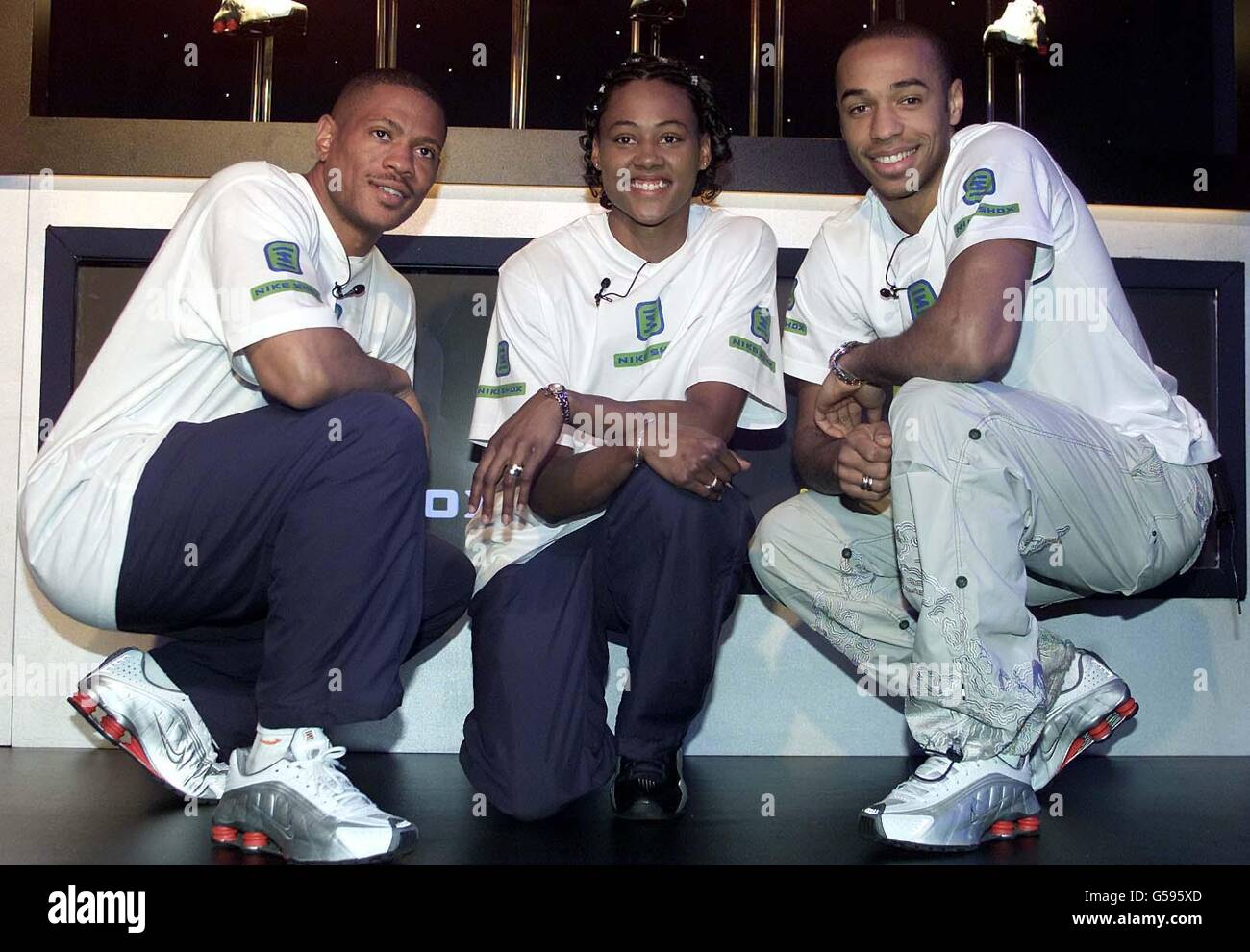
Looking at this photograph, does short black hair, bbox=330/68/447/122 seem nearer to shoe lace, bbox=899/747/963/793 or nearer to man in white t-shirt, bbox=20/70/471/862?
man in white t-shirt, bbox=20/70/471/862

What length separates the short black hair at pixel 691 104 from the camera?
6.24 feet

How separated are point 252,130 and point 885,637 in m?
1.33

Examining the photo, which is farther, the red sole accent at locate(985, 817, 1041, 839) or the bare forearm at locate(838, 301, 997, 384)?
the bare forearm at locate(838, 301, 997, 384)

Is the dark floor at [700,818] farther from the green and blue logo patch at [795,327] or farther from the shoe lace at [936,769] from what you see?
the green and blue logo patch at [795,327]

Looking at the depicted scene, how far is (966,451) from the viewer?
1395mm

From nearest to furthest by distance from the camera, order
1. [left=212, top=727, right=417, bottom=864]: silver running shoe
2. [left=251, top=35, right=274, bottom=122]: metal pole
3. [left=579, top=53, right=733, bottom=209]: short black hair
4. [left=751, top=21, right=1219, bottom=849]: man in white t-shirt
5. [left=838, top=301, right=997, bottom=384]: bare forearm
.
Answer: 1. [left=212, top=727, right=417, bottom=864]: silver running shoe
2. [left=751, top=21, right=1219, bottom=849]: man in white t-shirt
3. [left=838, top=301, right=997, bottom=384]: bare forearm
4. [left=579, top=53, right=733, bottom=209]: short black hair
5. [left=251, top=35, right=274, bottom=122]: metal pole

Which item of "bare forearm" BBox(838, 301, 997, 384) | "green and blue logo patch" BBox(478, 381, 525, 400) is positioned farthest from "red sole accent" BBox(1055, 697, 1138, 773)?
"green and blue logo patch" BBox(478, 381, 525, 400)

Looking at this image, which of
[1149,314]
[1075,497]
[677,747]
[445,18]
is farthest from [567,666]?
[445,18]

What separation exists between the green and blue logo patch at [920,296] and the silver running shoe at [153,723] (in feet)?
3.77

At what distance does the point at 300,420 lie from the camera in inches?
53.9

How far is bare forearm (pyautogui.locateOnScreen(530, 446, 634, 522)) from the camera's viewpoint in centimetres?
159
